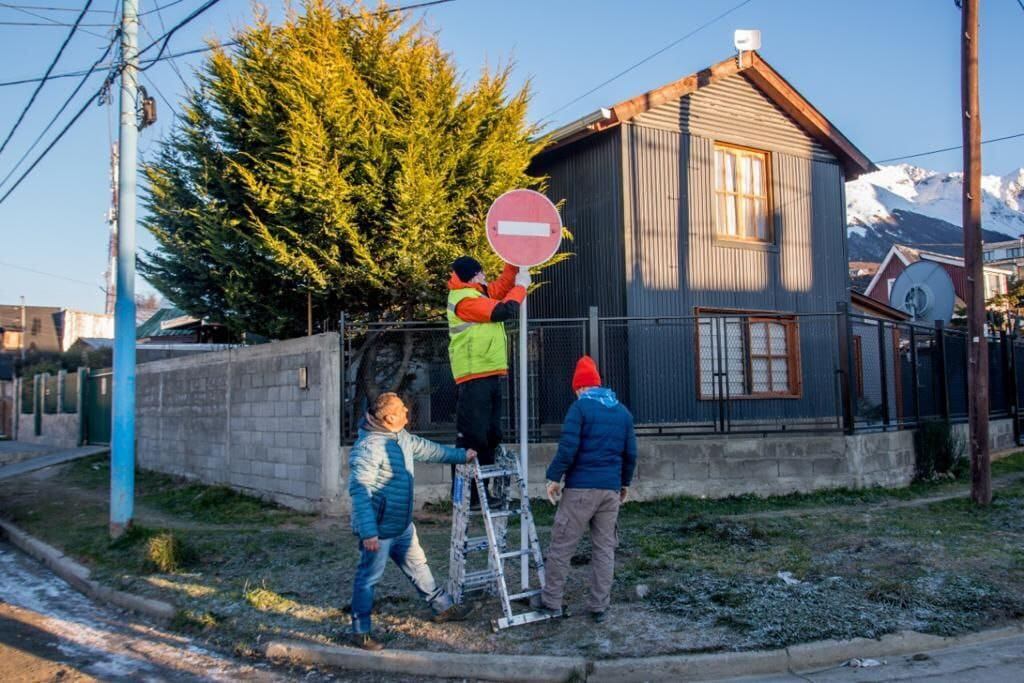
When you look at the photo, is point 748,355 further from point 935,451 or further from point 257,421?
point 257,421

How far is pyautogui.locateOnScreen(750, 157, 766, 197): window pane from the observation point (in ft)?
49.4

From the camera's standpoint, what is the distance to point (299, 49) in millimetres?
10422

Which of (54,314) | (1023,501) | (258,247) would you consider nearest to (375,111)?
(258,247)

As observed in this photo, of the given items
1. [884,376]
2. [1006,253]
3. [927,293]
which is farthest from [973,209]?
[1006,253]

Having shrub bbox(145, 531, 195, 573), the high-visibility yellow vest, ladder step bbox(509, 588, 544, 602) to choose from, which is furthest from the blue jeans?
shrub bbox(145, 531, 195, 573)

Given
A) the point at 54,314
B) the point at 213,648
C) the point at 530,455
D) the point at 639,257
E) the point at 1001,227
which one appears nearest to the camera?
the point at 213,648

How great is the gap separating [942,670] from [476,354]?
3.61m

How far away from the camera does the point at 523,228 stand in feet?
20.4

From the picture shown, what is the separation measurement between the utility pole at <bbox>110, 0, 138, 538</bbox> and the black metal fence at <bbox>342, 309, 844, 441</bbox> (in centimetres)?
234

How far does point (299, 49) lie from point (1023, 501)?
34.9 feet

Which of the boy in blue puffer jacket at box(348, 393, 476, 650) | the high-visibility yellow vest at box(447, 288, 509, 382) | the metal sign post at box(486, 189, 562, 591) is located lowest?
the boy in blue puffer jacket at box(348, 393, 476, 650)

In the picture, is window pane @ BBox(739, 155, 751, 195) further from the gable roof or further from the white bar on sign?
the white bar on sign

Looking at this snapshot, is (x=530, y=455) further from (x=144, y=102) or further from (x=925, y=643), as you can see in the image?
(x=144, y=102)

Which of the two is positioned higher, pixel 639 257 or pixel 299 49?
pixel 299 49
